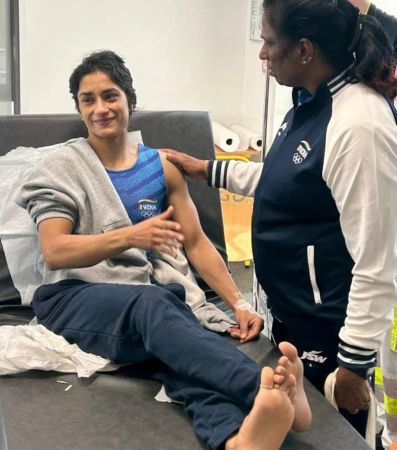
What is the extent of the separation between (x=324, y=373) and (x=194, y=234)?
2.02ft

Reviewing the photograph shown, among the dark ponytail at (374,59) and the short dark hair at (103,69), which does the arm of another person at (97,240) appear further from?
the dark ponytail at (374,59)

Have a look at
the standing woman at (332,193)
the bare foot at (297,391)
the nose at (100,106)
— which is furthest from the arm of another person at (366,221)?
the nose at (100,106)

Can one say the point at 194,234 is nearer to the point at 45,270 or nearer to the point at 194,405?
the point at 45,270

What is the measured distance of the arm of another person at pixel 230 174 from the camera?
2.01 meters

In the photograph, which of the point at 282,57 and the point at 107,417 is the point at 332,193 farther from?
the point at 107,417

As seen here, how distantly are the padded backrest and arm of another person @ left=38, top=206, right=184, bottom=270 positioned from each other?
1.41 ft

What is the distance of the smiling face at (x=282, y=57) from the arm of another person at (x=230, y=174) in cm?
43

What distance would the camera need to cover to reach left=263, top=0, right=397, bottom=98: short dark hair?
149cm

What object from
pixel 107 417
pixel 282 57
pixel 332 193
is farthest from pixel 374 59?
pixel 107 417

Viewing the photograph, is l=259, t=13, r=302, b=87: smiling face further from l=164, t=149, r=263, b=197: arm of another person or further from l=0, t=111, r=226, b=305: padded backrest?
l=0, t=111, r=226, b=305: padded backrest

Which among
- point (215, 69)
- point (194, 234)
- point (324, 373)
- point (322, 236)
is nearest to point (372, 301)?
point (322, 236)

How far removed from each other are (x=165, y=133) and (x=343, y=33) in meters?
0.94

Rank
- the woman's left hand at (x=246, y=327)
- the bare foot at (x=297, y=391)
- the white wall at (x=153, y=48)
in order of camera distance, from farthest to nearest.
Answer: the white wall at (x=153, y=48) < the woman's left hand at (x=246, y=327) < the bare foot at (x=297, y=391)

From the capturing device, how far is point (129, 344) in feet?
5.51
